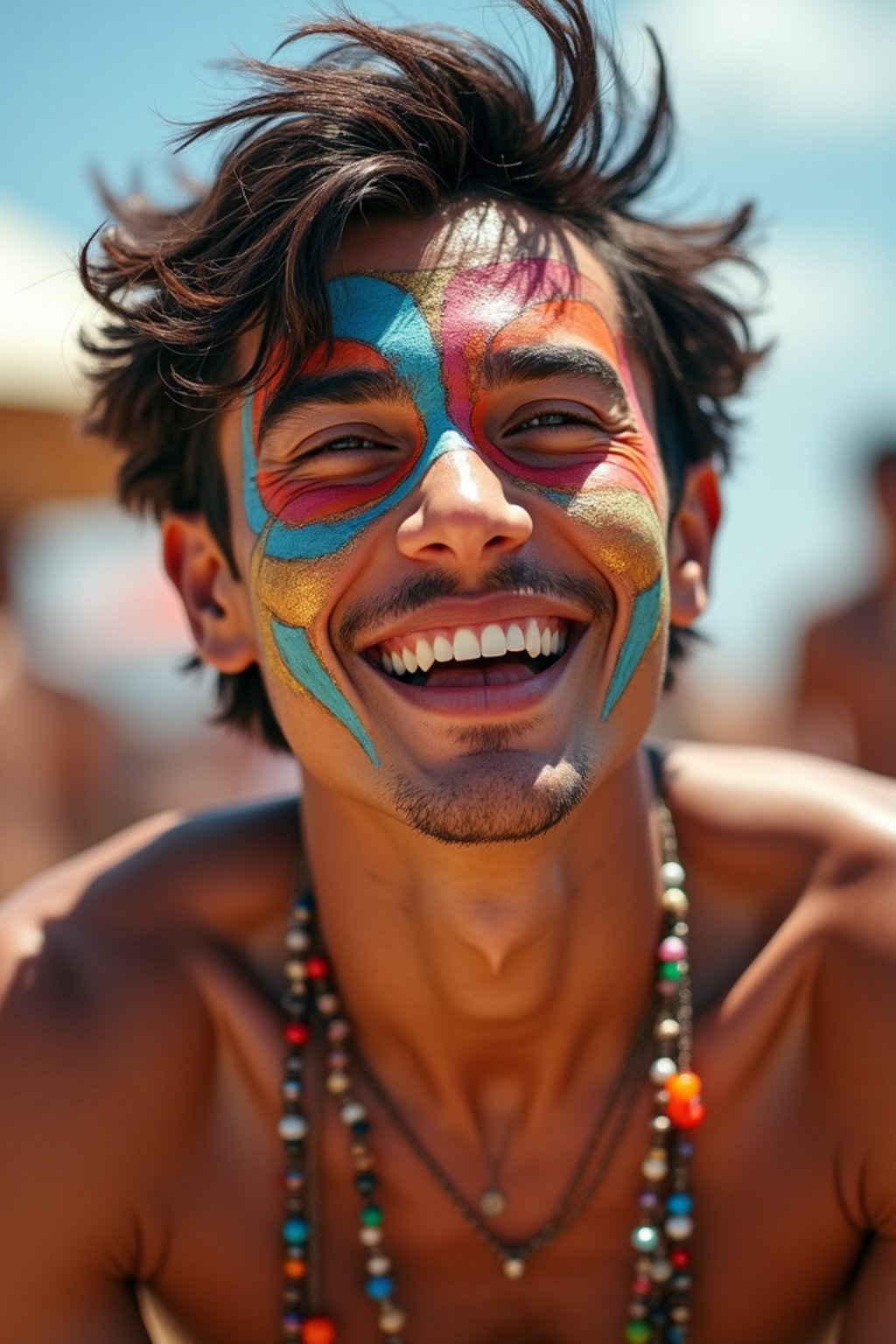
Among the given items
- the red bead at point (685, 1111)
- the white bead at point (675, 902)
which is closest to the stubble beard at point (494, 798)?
the white bead at point (675, 902)

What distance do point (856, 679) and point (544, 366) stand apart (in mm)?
4875

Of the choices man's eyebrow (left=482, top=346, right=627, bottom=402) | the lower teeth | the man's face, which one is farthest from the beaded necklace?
man's eyebrow (left=482, top=346, right=627, bottom=402)

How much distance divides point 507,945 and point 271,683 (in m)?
0.64

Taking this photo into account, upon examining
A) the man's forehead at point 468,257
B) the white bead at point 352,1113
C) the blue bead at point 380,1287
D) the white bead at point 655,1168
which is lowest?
the blue bead at point 380,1287

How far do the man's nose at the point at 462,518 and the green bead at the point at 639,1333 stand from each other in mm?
1386

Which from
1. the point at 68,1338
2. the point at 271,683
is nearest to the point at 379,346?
the point at 271,683

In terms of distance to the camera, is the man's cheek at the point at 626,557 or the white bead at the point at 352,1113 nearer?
the man's cheek at the point at 626,557

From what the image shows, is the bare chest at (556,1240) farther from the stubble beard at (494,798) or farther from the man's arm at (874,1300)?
the stubble beard at (494,798)

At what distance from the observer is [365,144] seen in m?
3.09

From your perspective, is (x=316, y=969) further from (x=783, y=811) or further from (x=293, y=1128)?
(x=783, y=811)

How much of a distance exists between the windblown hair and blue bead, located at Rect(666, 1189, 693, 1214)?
1383 mm

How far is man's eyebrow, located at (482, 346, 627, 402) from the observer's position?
115 inches

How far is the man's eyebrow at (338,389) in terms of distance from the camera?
2.92 m

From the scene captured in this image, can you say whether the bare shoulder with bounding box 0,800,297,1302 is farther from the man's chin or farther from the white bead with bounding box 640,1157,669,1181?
the white bead with bounding box 640,1157,669,1181
